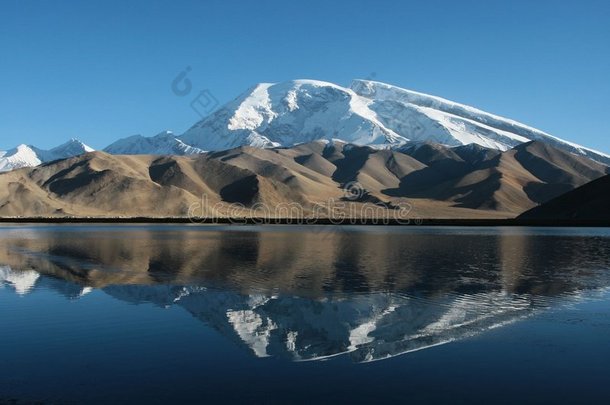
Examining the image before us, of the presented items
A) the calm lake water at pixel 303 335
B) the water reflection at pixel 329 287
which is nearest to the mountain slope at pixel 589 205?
the water reflection at pixel 329 287

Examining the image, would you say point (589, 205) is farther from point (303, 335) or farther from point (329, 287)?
point (303, 335)

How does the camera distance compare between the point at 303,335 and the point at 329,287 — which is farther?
the point at 329,287

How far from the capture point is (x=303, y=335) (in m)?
25.1

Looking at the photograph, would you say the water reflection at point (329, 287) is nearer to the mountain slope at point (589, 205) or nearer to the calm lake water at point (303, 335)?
the calm lake water at point (303, 335)

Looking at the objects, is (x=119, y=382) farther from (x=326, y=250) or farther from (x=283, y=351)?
(x=326, y=250)

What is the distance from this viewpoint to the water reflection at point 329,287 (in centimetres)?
2534

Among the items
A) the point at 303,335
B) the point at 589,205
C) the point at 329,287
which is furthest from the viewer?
the point at 589,205

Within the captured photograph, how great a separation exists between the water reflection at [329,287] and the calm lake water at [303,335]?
6.2 inches

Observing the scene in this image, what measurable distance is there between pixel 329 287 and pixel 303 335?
561 inches

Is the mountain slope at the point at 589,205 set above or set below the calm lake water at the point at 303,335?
above

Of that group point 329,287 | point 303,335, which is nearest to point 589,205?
point 329,287

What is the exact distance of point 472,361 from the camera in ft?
68.1

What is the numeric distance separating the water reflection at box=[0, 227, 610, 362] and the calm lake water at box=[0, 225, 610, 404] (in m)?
0.16

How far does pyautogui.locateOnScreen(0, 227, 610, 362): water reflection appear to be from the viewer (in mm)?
25344
